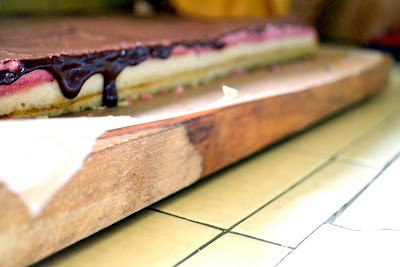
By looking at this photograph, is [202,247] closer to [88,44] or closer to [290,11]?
[88,44]

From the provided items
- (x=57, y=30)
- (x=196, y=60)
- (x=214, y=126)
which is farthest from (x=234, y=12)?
(x=214, y=126)

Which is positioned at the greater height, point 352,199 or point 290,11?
point 290,11

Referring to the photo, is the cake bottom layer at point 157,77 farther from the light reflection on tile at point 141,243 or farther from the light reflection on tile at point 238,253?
the light reflection on tile at point 238,253

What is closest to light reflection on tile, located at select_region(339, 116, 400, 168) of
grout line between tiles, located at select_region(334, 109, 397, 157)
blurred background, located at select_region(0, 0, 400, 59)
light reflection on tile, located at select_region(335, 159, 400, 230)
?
grout line between tiles, located at select_region(334, 109, 397, 157)

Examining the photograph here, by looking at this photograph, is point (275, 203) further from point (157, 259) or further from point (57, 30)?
point (57, 30)

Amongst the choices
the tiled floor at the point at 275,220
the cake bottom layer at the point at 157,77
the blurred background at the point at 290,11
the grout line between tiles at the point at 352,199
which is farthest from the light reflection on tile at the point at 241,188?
the blurred background at the point at 290,11

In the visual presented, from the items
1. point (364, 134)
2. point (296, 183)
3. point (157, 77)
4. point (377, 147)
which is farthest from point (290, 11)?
point (296, 183)
